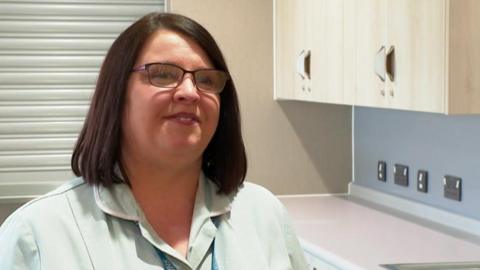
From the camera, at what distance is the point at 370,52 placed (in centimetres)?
307

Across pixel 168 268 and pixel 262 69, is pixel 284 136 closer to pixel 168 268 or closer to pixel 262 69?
pixel 262 69

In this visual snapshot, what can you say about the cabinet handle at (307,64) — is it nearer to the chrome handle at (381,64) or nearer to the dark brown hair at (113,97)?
the chrome handle at (381,64)

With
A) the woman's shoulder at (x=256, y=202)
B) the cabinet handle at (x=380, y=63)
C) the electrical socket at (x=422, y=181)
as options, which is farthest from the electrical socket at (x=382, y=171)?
the woman's shoulder at (x=256, y=202)

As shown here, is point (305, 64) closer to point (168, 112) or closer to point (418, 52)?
point (418, 52)

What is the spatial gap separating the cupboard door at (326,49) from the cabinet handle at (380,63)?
317mm

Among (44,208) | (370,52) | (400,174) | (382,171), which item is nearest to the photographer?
(44,208)

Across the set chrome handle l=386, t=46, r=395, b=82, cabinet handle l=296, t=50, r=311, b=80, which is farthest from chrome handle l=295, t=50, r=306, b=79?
chrome handle l=386, t=46, r=395, b=82

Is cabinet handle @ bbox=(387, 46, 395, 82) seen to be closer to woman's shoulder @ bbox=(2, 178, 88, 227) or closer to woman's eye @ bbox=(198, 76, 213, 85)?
woman's eye @ bbox=(198, 76, 213, 85)

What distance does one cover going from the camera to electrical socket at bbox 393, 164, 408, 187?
3.64 m

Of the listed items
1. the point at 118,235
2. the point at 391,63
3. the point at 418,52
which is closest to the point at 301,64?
the point at 391,63

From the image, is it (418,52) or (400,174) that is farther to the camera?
(400,174)

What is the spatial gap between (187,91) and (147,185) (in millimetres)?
206

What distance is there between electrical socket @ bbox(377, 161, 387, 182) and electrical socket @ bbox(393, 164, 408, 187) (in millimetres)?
112

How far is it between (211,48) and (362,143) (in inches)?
107
